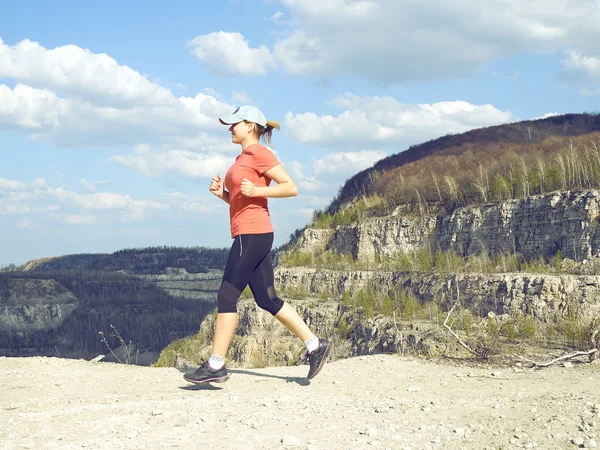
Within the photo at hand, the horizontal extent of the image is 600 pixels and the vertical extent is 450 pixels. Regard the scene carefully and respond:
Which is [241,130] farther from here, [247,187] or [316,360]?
[316,360]

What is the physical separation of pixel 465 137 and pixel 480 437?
101m

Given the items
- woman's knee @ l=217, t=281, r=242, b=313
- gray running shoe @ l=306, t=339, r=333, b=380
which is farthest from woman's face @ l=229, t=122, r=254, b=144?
gray running shoe @ l=306, t=339, r=333, b=380

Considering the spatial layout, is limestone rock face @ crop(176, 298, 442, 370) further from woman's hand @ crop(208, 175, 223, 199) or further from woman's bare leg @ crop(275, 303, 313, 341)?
woman's hand @ crop(208, 175, 223, 199)

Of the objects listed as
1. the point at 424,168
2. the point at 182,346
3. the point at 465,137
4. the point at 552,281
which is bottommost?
the point at 182,346

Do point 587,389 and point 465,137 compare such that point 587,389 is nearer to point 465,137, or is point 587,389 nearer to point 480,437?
point 480,437

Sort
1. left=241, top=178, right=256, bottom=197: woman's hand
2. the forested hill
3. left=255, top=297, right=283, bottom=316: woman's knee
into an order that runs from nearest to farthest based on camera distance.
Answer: left=241, top=178, right=256, bottom=197: woman's hand → left=255, top=297, right=283, bottom=316: woman's knee → the forested hill

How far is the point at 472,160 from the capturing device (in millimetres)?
78875

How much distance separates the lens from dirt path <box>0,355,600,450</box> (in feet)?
16.9

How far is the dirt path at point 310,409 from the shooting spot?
514 cm

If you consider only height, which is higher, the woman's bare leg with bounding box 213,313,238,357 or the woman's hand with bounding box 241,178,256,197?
the woman's hand with bounding box 241,178,256,197

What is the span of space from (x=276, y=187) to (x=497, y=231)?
1933 inches

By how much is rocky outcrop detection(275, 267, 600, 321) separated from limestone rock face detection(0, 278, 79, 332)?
353 ft

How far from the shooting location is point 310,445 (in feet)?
16.1

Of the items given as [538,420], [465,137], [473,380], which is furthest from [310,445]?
[465,137]
